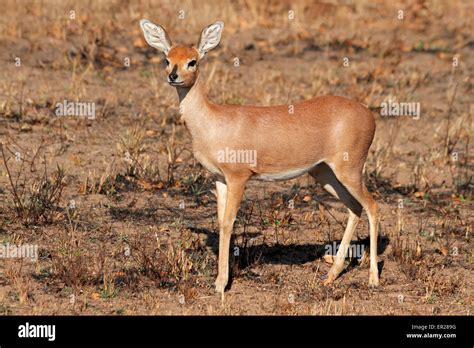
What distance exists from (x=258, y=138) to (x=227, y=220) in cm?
82

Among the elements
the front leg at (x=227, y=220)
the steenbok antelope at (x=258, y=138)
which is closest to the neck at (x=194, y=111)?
the steenbok antelope at (x=258, y=138)

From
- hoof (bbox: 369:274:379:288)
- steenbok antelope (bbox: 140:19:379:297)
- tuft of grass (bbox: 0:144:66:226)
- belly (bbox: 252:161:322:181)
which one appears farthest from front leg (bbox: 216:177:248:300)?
tuft of grass (bbox: 0:144:66:226)

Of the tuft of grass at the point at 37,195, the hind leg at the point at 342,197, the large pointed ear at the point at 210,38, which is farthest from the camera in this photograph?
the tuft of grass at the point at 37,195

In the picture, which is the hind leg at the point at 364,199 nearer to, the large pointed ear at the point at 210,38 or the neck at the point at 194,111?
the neck at the point at 194,111

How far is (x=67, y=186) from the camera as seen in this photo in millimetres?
11836

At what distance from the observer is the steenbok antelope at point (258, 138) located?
30.3ft

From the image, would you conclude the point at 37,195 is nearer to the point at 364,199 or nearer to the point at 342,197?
the point at 342,197

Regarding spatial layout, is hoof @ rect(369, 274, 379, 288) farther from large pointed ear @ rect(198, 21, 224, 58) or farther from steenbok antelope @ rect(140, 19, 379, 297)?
large pointed ear @ rect(198, 21, 224, 58)

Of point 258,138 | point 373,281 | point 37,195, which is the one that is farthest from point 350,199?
point 37,195

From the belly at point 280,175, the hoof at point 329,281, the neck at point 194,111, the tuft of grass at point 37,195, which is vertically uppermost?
the neck at point 194,111

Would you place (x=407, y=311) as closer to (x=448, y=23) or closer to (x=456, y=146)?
(x=456, y=146)

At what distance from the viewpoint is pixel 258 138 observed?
9414mm

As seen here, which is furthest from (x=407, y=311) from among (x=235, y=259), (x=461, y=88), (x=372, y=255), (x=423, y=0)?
(x=423, y=0)

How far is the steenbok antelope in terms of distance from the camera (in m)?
9.24
